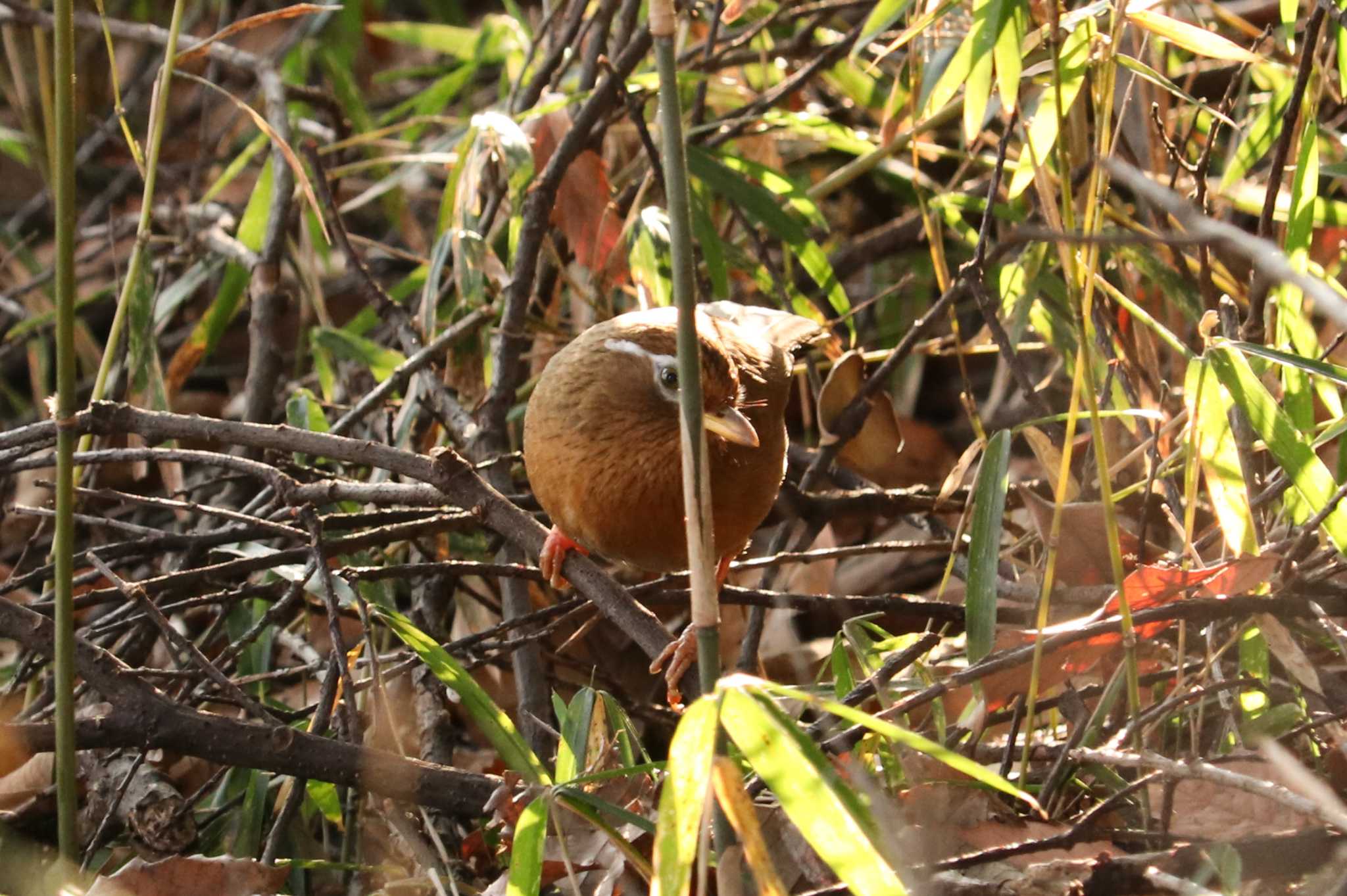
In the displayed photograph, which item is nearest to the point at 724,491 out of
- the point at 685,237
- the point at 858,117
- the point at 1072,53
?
the point at 1072,53

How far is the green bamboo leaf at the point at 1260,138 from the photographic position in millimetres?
2607

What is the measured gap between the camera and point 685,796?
127 centimetres

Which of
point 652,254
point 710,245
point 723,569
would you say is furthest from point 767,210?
point 723,569

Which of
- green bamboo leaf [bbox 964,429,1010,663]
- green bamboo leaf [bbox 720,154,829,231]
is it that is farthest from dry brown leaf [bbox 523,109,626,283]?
green bamboo leaf [bbox 964,429,1010,663]

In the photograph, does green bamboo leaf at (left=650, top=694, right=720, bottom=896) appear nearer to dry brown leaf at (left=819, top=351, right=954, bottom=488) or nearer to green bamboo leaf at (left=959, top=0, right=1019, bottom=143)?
green bamboo leaf at (left=959, top=0, right=1019, bottom=143)

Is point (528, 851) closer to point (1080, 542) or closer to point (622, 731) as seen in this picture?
point (622, 731)

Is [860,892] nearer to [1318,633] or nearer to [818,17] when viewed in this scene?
[1318,633]

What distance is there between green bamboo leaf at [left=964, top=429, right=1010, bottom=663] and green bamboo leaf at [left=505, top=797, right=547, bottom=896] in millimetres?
594

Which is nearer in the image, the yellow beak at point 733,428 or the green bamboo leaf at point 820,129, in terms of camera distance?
the yellow beak at point 733,428

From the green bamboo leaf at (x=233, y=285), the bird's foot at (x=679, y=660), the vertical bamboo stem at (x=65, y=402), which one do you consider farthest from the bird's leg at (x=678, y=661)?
the green bamboo leaf at (x=233, y=285)

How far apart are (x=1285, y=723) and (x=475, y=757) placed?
1425mm

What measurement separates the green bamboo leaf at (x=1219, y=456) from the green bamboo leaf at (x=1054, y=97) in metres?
0.40

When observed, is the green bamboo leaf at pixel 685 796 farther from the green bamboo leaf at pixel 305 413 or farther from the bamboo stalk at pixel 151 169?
the green bamboo leaf at pixel 305 413

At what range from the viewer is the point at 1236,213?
10.9 feet
